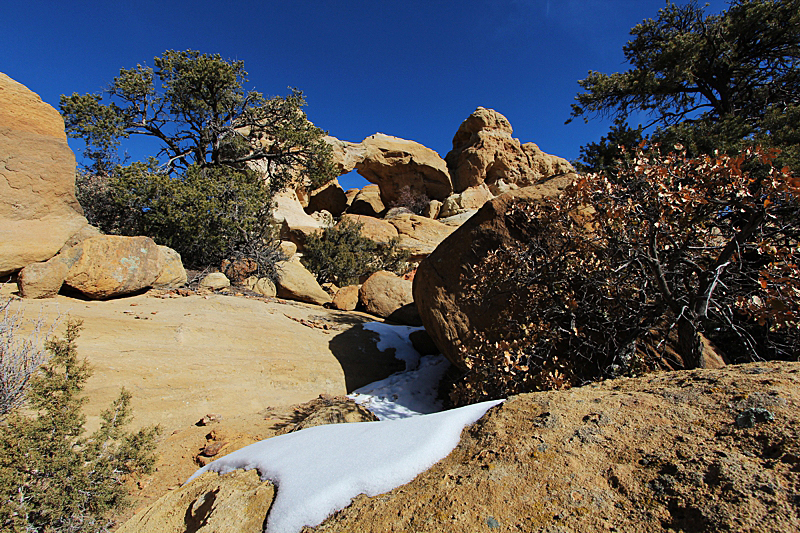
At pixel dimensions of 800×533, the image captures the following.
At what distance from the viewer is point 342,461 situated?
1705 millimetres

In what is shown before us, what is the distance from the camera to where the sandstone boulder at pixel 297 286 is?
951 cm

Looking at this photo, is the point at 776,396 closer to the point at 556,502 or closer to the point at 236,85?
the point at 556,502

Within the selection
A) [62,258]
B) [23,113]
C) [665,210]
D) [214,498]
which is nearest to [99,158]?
[23,113]

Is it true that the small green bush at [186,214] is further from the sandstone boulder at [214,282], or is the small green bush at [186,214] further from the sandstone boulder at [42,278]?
the sandstone boulder at [42,278]

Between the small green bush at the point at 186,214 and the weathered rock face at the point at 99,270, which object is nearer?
the weathered rock face at the point at 99,270

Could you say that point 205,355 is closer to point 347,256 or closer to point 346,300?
point 346,300

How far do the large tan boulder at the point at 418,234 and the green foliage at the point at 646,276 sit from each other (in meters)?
13.1

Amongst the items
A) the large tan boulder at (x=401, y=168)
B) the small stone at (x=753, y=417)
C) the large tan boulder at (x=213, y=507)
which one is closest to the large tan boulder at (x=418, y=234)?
the large tan boulder at (x=401, y=168)

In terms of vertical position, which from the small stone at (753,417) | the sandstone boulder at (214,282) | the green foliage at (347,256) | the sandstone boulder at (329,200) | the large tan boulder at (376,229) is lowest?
the sandstone boulder at (214,282)

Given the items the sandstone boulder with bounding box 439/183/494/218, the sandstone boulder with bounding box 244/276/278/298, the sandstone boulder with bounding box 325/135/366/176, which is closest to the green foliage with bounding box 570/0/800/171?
the sandstone boulder with bounding box 244/276/278/298

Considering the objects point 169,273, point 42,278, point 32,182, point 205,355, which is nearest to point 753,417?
point 205,355

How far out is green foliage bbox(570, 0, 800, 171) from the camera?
8.73 m

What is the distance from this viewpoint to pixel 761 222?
2.61 metres

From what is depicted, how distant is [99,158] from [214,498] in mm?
14224
